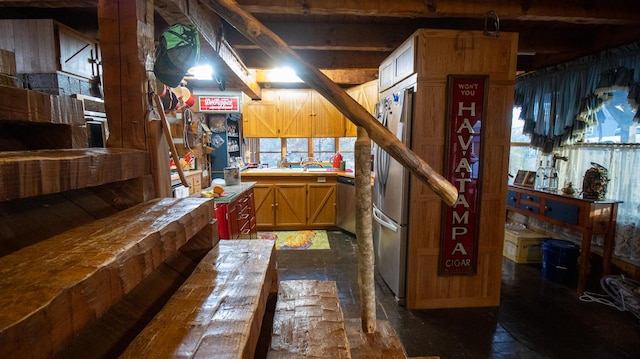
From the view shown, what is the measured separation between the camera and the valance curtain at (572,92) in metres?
2.63

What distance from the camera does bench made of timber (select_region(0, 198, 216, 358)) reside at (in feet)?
1.41

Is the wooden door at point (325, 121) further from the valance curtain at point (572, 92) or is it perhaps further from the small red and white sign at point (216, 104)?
the valance curtain at point (572, 92)

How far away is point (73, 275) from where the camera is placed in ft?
1.76

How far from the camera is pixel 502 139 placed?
7.66ft

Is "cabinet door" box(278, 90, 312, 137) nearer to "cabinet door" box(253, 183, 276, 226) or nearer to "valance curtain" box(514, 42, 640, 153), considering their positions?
"cabinet door" box(253, 183, 276, 226)

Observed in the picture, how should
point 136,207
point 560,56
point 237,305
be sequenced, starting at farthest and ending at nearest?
point 560,56 → point 136,207 → point 237,305

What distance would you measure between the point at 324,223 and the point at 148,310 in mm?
3849

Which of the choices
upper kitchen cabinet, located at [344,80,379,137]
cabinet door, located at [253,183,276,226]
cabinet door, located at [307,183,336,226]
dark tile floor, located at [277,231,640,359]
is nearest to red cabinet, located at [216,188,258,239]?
dark tile floor, located at [277,231,640,359]

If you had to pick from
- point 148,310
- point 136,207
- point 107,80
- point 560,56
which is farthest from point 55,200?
point 560,56

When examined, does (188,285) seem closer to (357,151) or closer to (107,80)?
(357,151)

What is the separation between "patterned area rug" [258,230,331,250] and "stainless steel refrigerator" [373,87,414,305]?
3.91ft

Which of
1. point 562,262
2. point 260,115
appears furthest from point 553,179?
point 260,115

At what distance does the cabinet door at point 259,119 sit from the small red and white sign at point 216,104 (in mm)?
929

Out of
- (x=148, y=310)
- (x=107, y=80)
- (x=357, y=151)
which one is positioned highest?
(x=107, y=80)
